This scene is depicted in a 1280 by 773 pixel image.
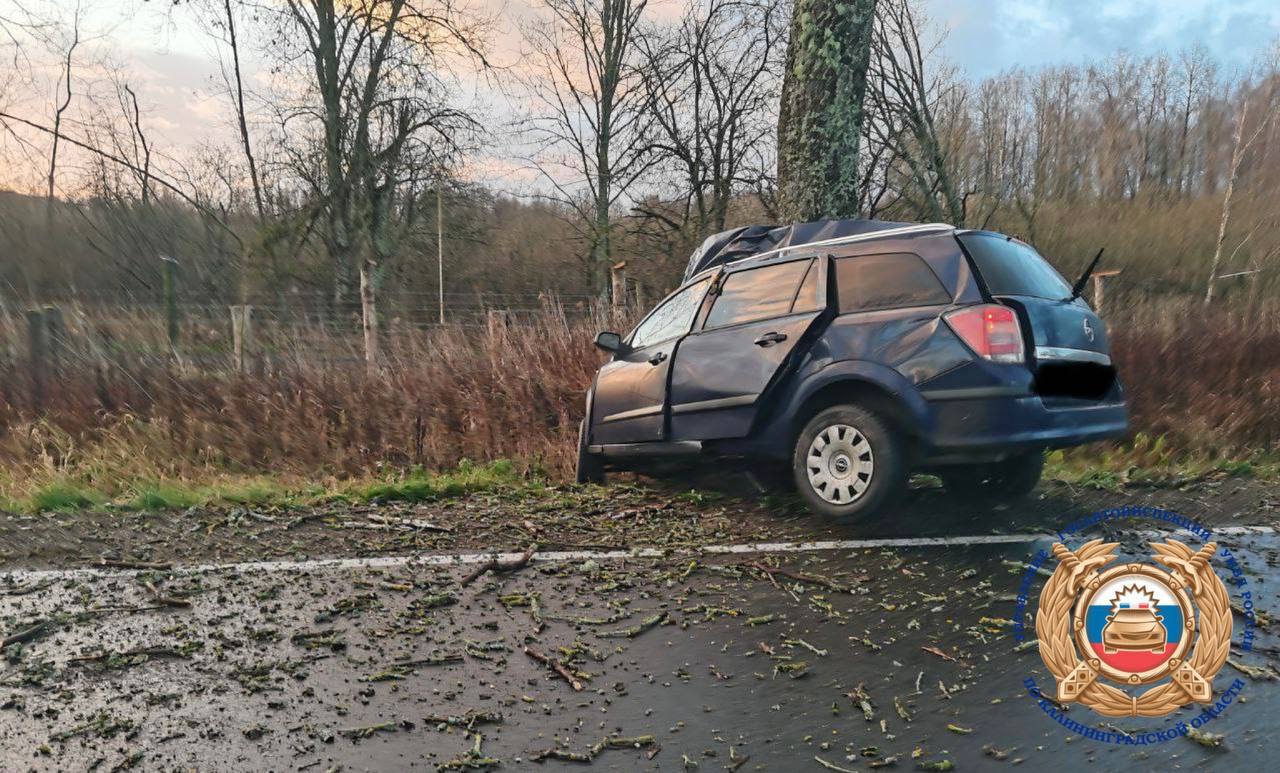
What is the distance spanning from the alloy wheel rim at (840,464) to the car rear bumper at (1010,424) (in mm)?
362

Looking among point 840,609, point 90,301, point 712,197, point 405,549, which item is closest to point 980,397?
point 840,609

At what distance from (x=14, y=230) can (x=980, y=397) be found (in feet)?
78.7

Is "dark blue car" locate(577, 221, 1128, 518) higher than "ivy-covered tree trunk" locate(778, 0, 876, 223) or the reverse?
the reverse

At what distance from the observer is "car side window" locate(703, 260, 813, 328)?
16.1ft

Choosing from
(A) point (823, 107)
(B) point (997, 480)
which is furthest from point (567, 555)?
(A) point (823, 107)

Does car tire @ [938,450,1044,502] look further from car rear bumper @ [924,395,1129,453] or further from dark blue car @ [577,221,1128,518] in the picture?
car rear bumper @ [924,395,1129,453]

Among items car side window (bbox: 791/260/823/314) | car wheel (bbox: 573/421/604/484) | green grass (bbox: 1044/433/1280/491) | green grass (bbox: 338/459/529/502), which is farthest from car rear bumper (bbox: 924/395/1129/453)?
green grass (bbox: 338/459/529/502)

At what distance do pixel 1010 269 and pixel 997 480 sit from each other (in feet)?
4.86

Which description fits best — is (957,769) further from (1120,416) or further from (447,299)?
(447,299)

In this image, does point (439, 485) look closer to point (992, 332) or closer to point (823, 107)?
point (992, 332)

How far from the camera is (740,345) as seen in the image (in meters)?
4.97

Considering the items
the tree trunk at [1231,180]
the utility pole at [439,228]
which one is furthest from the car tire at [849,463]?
the tree trunk at [1231,180]

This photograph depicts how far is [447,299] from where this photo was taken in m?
24.6

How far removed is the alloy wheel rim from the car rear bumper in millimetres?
362
